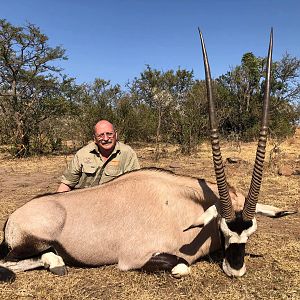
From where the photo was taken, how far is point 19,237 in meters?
3.50

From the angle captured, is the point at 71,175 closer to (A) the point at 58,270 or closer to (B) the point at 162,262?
(A) the point at 58,270

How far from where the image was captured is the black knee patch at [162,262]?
342cm

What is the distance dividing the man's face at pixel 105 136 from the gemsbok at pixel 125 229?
941 mm

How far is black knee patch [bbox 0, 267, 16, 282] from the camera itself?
3.35 meters

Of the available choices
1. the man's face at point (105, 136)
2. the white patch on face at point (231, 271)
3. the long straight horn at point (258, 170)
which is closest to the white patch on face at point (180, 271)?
the white patch on face at point (231, 271)

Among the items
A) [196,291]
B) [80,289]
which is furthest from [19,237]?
[196,291]

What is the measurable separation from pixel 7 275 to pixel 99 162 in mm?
1692

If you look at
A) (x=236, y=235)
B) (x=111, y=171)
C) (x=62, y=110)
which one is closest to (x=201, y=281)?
(x=236, y=235)

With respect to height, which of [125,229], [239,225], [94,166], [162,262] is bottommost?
[162,262]

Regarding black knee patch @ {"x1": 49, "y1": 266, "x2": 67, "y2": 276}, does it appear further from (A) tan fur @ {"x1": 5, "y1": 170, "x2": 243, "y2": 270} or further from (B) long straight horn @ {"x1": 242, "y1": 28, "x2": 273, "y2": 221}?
(B) long straight horn @ {"x1": 242, "y1": 28, "x2": 273, "y2": 221}

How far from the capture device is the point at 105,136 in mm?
4582

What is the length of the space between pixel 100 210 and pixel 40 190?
4.46 m

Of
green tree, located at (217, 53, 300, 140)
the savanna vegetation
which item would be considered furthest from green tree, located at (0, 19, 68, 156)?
green tree, located at (217, 53, 300, 140)

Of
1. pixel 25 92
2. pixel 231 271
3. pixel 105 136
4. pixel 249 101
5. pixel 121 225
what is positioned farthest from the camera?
pixel 249 101
